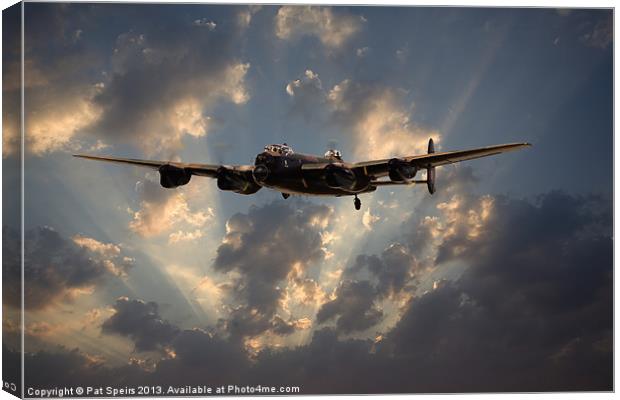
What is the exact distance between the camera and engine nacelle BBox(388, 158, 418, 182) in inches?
1417

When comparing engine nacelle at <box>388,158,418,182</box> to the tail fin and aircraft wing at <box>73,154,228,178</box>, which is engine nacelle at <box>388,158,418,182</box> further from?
aircraft wing at <box>73,154,228,178</box>

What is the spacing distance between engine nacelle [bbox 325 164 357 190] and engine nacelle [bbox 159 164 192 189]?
6.58 meters

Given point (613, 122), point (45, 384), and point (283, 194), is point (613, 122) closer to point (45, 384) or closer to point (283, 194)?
point (283, 194)

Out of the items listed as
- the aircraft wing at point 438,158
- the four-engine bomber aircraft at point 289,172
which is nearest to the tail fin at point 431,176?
the aircraft wing at point 438,158

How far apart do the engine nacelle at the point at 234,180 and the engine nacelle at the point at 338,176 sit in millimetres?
3682

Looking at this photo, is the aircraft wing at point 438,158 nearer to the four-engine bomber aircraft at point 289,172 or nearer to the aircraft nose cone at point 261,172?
the four-engine bomber aircraft at point 289,172

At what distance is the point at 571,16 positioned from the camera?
3875 centimetres

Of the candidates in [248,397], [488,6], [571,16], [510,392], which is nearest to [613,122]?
[571,16]

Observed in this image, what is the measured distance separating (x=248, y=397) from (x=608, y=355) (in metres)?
16.2

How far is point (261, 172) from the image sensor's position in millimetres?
37688

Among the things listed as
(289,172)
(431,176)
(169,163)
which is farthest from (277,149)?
(431,176)

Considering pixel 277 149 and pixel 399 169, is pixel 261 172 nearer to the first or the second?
pixel 277 149

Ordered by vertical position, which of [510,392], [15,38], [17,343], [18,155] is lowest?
[510,392]

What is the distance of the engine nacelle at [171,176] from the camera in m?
37.9
